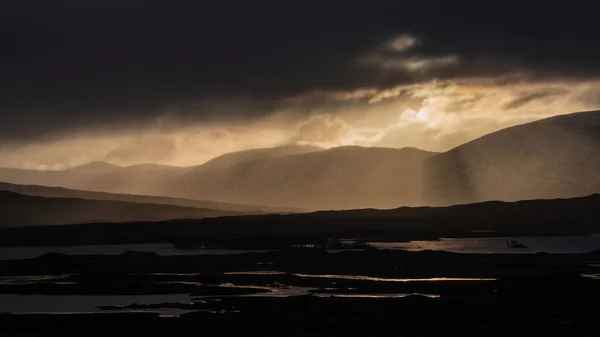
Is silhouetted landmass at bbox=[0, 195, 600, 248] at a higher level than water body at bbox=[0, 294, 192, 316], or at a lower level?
higher

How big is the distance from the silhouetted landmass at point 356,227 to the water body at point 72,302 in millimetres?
62578

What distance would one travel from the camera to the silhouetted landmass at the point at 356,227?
133 meters

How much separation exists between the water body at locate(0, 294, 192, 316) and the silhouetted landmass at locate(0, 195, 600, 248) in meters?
62.6

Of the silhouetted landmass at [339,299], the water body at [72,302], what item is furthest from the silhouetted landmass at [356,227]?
the water body at [72,302]

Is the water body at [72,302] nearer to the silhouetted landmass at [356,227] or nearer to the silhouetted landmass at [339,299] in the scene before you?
the silhouetted landmass at [339,299]

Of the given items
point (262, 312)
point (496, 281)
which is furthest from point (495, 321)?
point (496, 281)

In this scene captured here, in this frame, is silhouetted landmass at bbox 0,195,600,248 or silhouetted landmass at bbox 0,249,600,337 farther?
silhouetted landmass at bbox 0,195,600,248

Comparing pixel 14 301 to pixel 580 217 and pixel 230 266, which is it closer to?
pixel 230 266

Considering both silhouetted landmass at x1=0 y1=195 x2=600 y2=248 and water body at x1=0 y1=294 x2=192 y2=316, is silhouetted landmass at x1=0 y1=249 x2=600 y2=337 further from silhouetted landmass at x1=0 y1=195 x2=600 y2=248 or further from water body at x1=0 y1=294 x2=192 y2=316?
silhouetted landmass at x1=0 y1=195 x2=600 y2=248

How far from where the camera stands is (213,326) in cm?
4228

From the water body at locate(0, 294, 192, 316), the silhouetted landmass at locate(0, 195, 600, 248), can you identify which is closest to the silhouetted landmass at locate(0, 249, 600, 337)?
the water body at locate(0, 294, 192, 316)

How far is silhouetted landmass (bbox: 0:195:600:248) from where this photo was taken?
13288cm

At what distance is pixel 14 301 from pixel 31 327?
35.0ft

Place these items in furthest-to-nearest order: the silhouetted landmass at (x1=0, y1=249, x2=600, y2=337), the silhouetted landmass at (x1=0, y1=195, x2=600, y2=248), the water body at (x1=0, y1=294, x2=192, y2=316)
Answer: the silhouetted landmass at (x1=0, y1=195, x2=600, y2=248) → the water body at (x1=0, y1=294, x2=192, y2=316) → the silhouetted landmass at (x1=0, y1=249, x2=600, y2=337)
